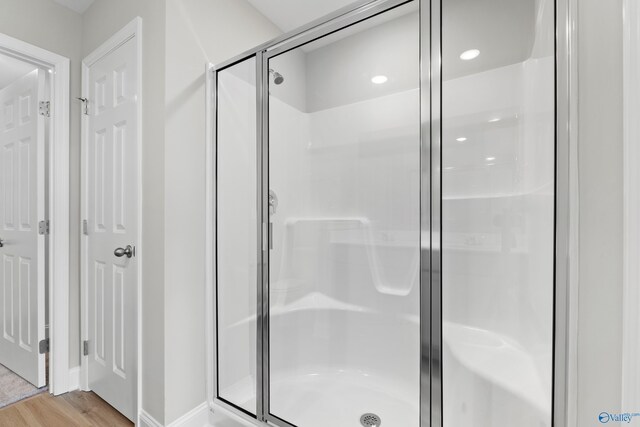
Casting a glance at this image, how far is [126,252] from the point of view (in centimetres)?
165

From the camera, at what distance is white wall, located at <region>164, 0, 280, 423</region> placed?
4.94 ft

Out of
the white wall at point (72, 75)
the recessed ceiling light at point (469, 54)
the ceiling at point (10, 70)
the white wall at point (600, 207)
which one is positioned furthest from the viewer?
the ceiling at point (10, 70)

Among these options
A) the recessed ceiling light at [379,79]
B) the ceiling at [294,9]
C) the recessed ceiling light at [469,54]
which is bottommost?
the recessed ceiling light at [469,54]

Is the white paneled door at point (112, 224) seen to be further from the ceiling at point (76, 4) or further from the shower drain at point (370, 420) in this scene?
the shower drain at point (370, 420)

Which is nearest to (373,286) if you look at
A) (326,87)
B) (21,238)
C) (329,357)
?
(329,357)

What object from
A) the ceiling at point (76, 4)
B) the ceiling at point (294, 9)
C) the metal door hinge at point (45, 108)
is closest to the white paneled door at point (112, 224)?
the metal door hinge at point (45, 108)

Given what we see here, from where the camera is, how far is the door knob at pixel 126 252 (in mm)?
1628

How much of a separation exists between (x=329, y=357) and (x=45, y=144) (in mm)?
2173

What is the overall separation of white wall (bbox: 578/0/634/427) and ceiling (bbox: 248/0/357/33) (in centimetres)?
149

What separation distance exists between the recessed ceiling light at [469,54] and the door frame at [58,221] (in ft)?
7.40

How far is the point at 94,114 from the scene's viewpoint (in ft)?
6.28

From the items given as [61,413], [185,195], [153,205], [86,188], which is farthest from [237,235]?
[61,413]

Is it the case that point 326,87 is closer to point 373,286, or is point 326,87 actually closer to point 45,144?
point 373,286

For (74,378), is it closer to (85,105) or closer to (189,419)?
(189,419)
